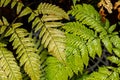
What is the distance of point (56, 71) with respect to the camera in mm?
1693

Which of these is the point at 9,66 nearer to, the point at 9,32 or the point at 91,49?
the point at 9,32

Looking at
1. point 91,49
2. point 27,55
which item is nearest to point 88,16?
point 91,49

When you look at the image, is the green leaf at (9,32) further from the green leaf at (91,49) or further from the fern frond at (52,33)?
the green leaf at (91,49)

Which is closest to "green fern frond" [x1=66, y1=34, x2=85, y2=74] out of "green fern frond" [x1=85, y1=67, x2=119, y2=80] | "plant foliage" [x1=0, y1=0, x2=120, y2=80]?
"plant foliage" [x1=0, y1=0, x2=120, y2=80]

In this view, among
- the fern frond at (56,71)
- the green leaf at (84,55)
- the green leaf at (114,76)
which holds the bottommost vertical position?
the green leaf at (114,76)

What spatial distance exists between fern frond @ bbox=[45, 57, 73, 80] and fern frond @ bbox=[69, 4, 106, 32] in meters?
0.40

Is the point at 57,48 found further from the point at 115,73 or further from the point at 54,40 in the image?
the point at 115,73

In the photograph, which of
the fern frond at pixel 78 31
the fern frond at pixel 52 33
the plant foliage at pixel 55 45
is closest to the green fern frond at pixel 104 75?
the plant foliage at pixel 55 45

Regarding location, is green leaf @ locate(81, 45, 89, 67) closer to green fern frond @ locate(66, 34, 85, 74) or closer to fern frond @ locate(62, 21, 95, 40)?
green fern frond @ locate(66, 34, 85, 74)

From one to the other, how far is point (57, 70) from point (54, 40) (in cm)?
28

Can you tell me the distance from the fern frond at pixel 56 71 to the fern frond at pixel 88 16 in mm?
404

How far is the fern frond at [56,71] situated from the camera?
1.67m

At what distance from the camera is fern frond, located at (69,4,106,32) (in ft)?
6.28

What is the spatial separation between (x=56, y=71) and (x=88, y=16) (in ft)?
1.74
